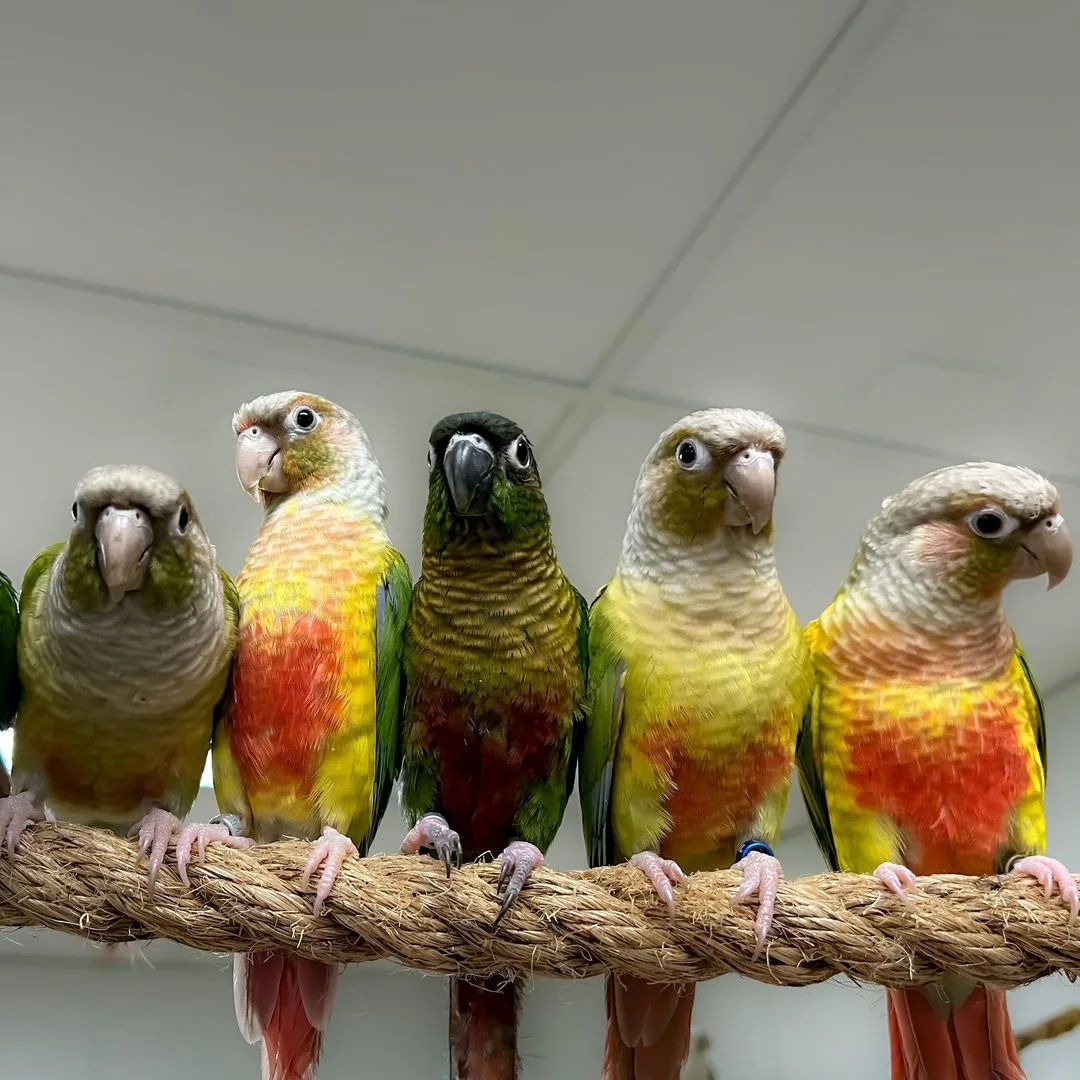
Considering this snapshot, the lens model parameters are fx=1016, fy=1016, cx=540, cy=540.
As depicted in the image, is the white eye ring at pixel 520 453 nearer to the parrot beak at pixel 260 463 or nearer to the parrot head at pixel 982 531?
the parrot beak at pixel 260 463

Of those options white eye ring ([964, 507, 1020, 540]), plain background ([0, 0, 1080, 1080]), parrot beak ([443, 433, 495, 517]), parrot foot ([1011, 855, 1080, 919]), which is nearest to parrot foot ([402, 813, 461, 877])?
parrot beak ([443, 433, 495, 517])

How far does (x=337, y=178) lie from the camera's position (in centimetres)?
185

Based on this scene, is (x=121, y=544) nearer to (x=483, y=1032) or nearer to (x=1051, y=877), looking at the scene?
(x=483, y=1032)

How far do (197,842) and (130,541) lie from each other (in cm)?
39

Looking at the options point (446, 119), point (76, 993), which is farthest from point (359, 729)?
point (76, 993)

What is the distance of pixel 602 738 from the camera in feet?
5.19

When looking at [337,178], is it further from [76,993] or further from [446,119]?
[76,993]

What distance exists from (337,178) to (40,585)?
890mm

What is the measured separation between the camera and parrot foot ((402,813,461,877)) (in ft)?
4.50

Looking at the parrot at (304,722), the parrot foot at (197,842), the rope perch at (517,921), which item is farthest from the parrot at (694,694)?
the parrot foot at (197,842)

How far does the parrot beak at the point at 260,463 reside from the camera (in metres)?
1.69

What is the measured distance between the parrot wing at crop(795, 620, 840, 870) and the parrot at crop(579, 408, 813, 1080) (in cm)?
5

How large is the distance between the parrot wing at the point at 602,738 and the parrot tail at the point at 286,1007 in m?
A: 0.45

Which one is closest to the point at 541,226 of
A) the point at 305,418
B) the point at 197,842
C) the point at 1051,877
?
the point at 305,418
